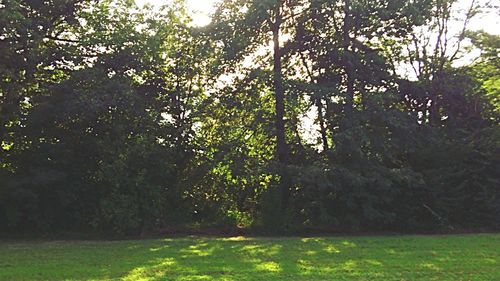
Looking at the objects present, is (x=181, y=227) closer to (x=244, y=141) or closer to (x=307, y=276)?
(x=244, y=141)

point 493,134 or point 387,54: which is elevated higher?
point 387,54

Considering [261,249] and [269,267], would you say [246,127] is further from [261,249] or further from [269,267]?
[269,267]

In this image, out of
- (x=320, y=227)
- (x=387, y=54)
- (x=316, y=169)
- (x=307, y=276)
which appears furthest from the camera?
(x=387, y=54)

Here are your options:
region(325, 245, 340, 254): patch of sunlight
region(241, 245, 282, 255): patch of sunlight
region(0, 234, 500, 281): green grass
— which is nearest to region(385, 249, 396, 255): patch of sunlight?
region(0, 234, 500, 281): green grass

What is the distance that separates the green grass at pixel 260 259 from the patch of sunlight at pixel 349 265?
0.7 inches

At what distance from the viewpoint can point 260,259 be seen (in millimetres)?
10578

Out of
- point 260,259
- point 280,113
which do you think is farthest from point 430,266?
point 280,113

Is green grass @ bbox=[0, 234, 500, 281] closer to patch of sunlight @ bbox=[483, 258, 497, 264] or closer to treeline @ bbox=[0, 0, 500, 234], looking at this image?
patch of sunlight @ bbox=[483, 258, 497, 264]

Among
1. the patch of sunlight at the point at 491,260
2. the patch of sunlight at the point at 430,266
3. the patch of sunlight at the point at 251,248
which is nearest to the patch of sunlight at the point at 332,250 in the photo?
the patch of sunlight at the point at 251,248

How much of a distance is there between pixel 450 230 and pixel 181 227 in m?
8.97

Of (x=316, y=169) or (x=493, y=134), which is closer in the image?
(x=316, y=169)

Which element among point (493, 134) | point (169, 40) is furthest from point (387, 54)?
point (169, 40)

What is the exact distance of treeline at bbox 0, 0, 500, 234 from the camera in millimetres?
16297

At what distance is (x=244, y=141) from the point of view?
17719 millimetres
